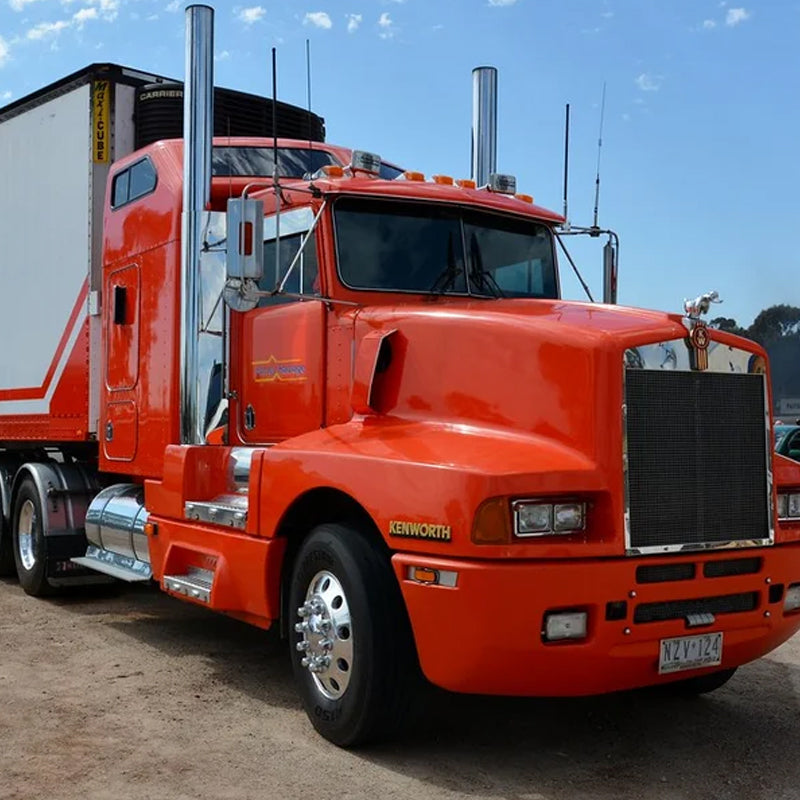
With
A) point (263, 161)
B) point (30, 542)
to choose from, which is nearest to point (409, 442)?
point (263, 161)

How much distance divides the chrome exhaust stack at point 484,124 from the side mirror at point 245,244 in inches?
133

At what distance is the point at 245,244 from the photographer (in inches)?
216

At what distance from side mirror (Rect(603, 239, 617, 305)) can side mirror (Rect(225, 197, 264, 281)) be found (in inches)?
103

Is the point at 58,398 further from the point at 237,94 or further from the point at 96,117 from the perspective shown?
the point at 237,94

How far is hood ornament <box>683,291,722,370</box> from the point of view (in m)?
4.93

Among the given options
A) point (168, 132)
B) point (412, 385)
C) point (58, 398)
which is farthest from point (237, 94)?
point (412, 385)

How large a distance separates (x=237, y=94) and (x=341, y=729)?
572cm

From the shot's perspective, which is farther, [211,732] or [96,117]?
[96,117]

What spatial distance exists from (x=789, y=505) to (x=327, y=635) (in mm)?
2337

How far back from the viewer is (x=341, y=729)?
5.02 meters

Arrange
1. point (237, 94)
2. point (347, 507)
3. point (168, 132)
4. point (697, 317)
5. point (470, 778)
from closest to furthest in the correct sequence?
point (470, 778)
point (697, 317)
point (347, 507)
point (168, 132)
point (237, 94)

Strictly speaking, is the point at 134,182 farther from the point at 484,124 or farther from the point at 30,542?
the point at 30,542

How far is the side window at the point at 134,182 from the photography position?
7.61 metres

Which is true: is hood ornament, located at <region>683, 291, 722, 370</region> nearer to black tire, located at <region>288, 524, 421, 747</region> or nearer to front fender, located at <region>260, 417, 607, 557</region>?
front fender, located at <region>260, 417, 607, 557</region>
